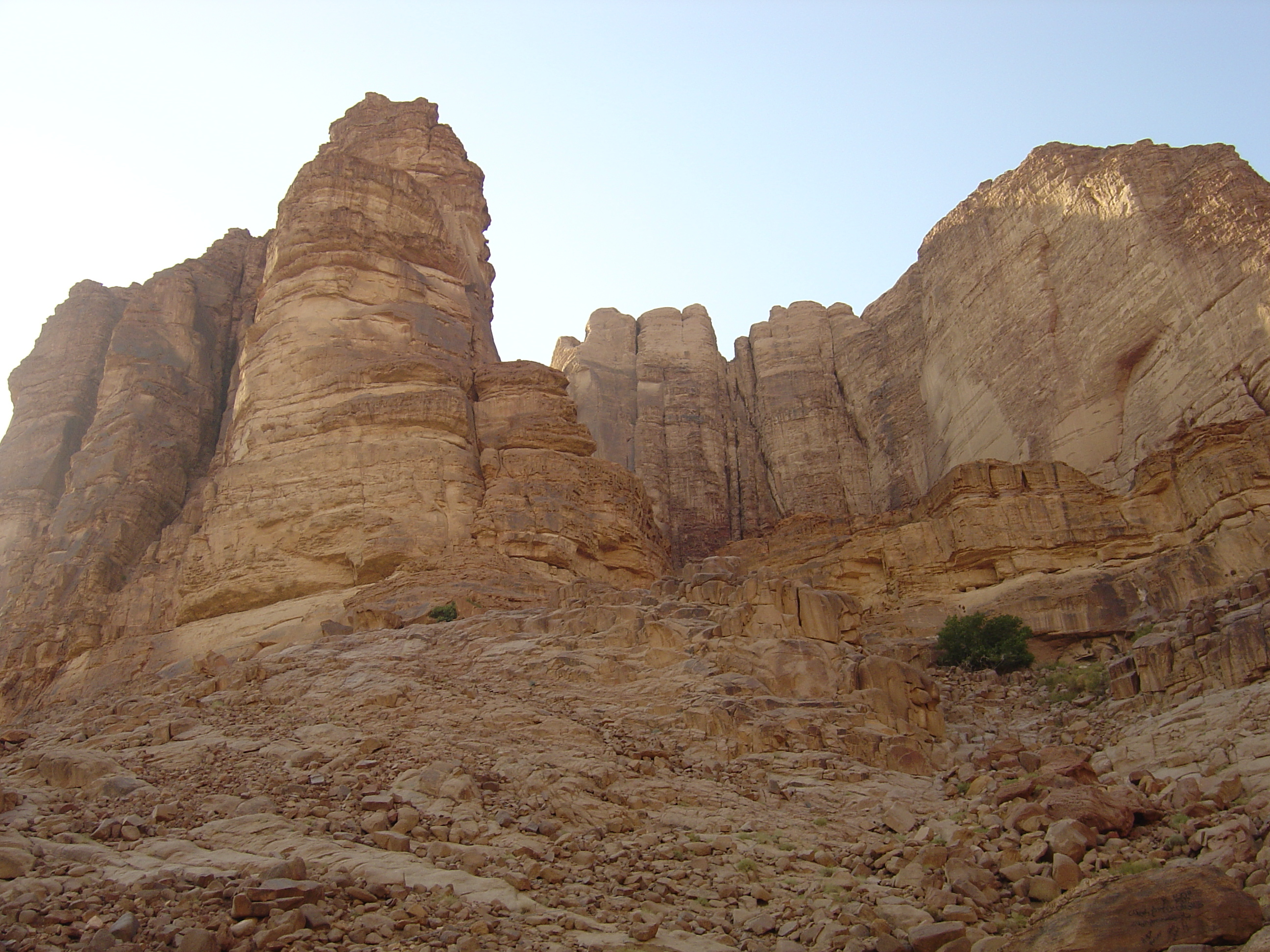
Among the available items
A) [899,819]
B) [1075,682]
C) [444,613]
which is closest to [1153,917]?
[899,819]

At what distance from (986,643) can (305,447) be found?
22258mm

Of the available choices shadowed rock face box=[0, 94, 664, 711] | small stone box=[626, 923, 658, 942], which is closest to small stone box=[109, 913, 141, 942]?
small stone box=[626, 923, 658, 942]

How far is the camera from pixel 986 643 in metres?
26.8

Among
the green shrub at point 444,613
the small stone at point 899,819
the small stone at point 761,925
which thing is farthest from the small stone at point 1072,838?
the green shrub at point 444,613

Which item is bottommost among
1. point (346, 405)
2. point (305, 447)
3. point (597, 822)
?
point (597, 822)

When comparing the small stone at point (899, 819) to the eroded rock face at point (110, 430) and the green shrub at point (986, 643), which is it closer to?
the green shrub at point (986, 643)

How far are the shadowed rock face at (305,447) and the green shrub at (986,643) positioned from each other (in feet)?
37.5

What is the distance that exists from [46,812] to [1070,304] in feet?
130

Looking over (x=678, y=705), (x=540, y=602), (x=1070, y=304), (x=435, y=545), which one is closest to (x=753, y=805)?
(x=678, y=705)

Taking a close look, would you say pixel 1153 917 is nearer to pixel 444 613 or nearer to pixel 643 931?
pixel 643 931

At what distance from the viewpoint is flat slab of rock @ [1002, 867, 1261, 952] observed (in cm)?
880

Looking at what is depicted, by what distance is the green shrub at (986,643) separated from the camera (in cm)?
2614

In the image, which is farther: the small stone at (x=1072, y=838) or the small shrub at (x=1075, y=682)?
the small shrub at (x=1075, y=682)

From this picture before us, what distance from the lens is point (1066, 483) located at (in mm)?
33000
